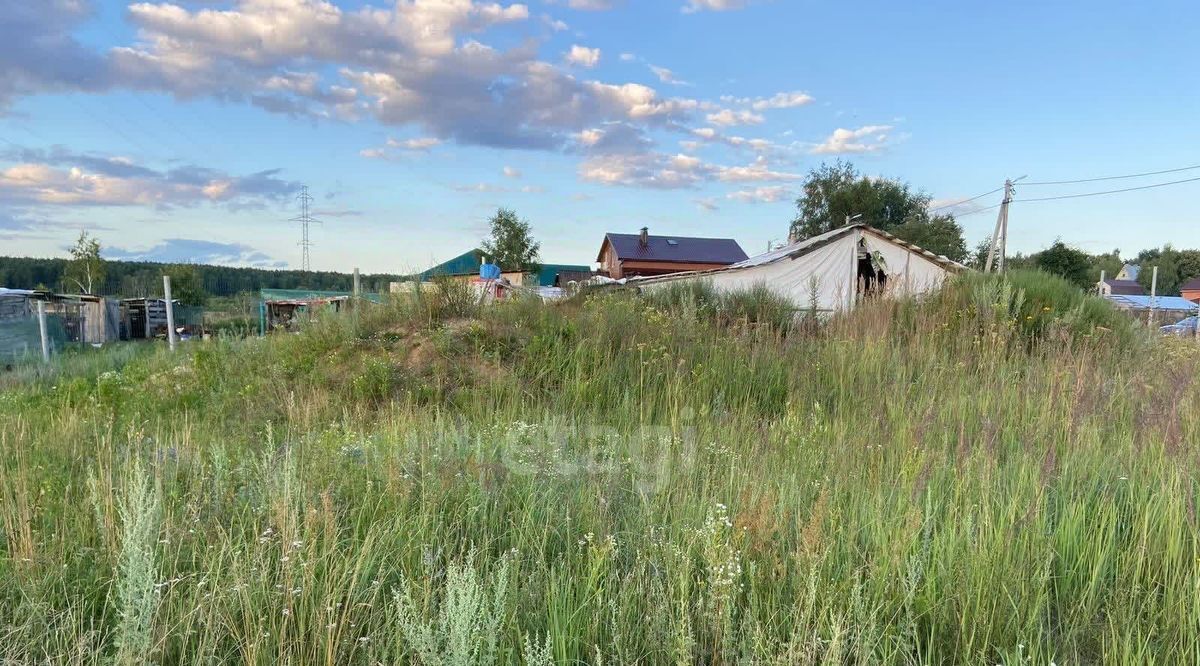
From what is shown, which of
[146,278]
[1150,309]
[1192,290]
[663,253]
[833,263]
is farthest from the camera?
[1192,290]

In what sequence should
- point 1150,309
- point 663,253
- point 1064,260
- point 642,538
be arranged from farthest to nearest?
point 663,253
point 1064,260
point 1150,309
point 642,538

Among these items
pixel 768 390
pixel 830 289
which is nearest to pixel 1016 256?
pixel 830 289

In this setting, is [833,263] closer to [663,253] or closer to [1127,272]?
[663,253]

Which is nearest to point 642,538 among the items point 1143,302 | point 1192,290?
point 1143,302

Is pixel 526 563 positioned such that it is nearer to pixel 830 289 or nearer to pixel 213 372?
pixel 213 372

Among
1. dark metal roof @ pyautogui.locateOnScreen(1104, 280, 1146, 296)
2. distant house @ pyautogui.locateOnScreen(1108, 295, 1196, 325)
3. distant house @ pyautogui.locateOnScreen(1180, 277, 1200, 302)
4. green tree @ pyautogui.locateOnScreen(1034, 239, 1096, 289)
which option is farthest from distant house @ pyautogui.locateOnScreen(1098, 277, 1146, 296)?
distant house @ pyautogui.locateOnScreen(1108, 295, 1196, 325)

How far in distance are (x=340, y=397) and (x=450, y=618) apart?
4609mm

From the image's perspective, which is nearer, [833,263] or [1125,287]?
[833,263]

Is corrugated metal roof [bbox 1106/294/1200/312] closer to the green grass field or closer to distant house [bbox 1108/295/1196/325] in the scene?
distant house [bbox 1108/295/1196/325]

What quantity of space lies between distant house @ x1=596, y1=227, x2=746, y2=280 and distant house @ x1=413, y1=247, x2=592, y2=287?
2.87 meters

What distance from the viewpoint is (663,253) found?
47.6 meters

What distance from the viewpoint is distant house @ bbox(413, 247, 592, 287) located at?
818cm

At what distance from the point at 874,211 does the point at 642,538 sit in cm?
4628

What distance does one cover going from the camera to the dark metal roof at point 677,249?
47156 millimetres
